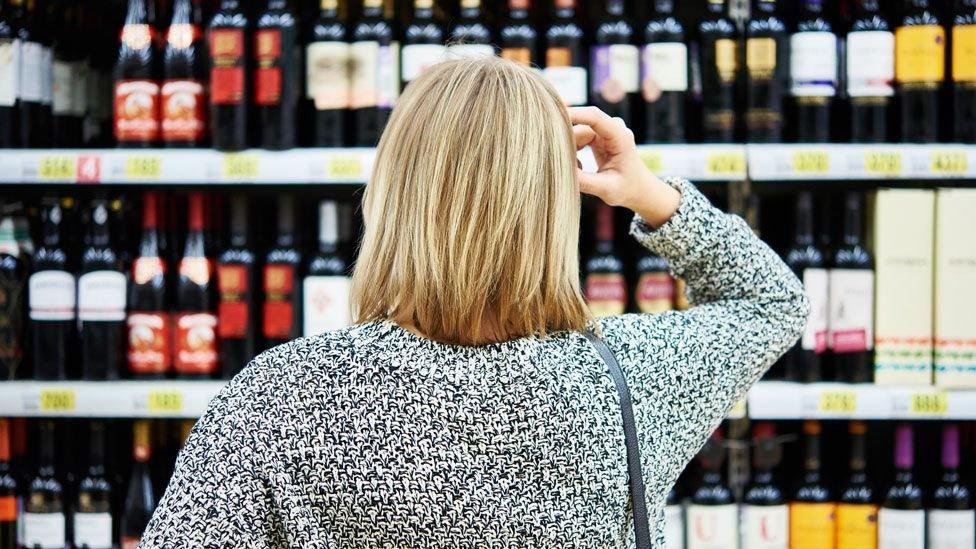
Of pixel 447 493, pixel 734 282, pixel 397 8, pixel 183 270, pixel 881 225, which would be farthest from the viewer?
pixel 397 8

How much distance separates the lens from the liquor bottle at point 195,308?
75.8 inches

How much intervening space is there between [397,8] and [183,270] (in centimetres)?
79

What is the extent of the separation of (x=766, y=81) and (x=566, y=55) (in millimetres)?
390

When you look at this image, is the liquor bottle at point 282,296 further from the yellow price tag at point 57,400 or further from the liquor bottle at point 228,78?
the yellow price tag at point 57,400

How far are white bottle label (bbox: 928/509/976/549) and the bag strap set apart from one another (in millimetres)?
1298

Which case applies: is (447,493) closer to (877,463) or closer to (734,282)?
A: (734,282)

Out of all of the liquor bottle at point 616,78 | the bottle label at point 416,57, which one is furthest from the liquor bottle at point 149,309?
the liquor bottle at point 616,78

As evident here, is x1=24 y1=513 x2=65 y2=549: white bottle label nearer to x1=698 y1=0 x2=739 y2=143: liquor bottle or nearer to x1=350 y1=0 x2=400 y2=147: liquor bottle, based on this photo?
x1=350 y1=0 x2=400 y2=147: liquor bottle

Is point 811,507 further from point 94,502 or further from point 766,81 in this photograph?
point 94,502

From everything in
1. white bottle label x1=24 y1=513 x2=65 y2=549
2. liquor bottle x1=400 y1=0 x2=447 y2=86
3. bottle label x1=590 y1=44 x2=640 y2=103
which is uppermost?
liquor bottle x1=400 y1=0 x2=447 y2=86

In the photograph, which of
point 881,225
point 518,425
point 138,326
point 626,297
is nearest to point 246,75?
point 138,326

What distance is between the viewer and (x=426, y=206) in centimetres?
75

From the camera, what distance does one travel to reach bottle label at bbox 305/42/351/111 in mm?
1911

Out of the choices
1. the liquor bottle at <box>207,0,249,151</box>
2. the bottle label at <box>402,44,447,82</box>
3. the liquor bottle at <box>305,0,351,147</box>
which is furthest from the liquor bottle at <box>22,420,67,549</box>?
the bottle label at <box>402,44,447,82</box>
